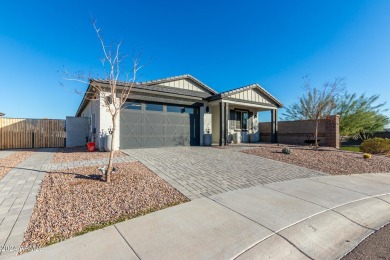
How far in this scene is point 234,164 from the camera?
276 inches

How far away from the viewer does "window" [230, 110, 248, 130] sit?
16.0m

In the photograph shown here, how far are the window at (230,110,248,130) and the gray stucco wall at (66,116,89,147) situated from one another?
11.6 meters

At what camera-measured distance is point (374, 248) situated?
2404 mm

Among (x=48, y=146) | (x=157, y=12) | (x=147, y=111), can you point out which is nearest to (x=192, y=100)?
(x=147, y=111)

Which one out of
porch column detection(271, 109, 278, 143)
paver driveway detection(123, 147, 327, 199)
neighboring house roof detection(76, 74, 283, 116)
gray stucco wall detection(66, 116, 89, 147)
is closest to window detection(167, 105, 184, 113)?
neighboring house roof detection(76, 74, 283, 116)

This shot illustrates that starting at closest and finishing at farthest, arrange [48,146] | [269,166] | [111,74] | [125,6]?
[111,74]
[269,166]
[125,6]
[48,146]

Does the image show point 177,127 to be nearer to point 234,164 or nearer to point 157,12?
point 234,164

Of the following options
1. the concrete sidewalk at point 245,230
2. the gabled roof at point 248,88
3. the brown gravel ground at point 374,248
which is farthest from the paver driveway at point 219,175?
the gabled roof at point 248,88

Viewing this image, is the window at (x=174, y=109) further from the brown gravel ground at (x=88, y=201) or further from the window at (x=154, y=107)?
the brown gravel ground at (x=88, y=201)

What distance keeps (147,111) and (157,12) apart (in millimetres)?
5741

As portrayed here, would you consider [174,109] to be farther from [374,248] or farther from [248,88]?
[374,248]

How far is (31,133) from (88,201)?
44.0 ft

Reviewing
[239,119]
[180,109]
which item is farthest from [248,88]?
[180,109]

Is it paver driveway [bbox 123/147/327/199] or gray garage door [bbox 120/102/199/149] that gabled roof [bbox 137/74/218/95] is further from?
paver driveway [bbox 123/147/327/199]
